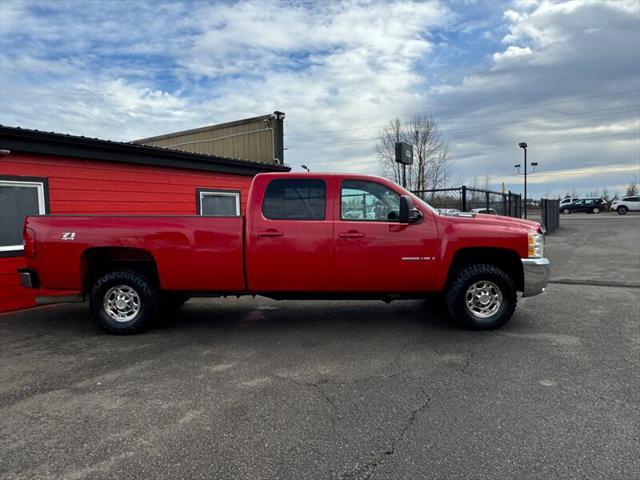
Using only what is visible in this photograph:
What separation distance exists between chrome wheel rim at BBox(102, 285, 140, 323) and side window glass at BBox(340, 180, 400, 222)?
289cm

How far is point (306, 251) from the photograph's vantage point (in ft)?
17.6

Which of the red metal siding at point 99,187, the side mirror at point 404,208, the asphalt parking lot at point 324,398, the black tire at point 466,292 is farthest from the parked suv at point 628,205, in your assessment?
the side mirror at point 404,208

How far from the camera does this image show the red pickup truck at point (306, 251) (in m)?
5.37

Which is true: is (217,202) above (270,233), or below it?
above

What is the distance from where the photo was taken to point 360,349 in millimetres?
4918

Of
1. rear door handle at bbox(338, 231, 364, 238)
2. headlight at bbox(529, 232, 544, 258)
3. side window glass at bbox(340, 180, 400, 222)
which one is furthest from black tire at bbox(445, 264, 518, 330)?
rear door handle at bbox(338, 231, 364, 238)

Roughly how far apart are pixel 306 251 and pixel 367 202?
101 cm

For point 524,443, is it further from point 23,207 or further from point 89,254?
point 23,207

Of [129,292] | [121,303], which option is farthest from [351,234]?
[121,303]

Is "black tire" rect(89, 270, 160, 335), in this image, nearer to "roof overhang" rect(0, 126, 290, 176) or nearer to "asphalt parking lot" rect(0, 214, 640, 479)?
"asphalt parking lot" rect(0, 214, 640, 479)

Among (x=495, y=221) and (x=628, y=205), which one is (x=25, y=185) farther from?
(x=628, y=205)

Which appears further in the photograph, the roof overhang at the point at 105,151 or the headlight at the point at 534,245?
the roof overhang at the point at 105,151

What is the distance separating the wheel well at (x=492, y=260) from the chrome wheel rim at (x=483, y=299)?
0.30 metres

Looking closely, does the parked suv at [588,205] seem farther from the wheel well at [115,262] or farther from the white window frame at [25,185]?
the white window frame at [25,185]
